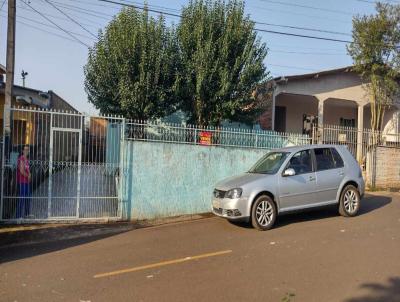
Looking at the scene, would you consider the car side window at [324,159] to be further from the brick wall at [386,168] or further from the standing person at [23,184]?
the brick wall at [386,168]

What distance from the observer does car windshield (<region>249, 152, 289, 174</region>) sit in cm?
1036

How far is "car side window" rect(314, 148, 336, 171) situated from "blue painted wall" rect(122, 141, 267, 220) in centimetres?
287

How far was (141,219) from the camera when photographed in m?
11.7

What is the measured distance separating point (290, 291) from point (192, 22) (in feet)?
37.9

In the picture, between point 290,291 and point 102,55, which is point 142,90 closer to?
point 102,55

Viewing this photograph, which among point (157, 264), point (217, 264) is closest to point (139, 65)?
point (157, 264)

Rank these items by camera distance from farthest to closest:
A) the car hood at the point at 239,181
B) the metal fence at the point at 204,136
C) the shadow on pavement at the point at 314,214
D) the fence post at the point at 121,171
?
1. the metal fence at the point at 204,136
2. the fence post at the point at 121,171
3. the shadow on pavement at the point at 314,214
4. the car hood at the point at 239,181

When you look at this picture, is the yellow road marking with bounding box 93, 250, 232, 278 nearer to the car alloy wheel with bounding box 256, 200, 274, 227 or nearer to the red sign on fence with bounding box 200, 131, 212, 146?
the car alloy wheel with bounding box 256, 200, 274, 227

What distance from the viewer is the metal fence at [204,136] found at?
11844 millimetres

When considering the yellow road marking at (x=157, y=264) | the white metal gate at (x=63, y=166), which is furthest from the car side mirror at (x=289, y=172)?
the white metal gate at (x=63, y=166)

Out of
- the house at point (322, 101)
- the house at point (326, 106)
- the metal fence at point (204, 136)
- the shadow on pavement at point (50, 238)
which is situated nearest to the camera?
the shadow on pavement at point (50, 238)

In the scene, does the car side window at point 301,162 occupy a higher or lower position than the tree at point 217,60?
lower

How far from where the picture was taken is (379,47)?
19484 mm

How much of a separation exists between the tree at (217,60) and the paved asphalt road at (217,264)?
6.05 m
